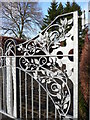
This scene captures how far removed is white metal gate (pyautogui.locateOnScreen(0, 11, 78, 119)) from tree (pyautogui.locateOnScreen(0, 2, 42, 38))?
6.96 feet

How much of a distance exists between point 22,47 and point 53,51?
0.50m

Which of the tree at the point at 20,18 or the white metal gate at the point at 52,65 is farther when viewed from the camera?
the tree at the point at 20,18

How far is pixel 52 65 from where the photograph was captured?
149cm

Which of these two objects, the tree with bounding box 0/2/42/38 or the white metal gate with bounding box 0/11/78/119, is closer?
the white metal gate with bounding box 0/11/78/119

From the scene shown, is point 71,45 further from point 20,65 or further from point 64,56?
point 20,65

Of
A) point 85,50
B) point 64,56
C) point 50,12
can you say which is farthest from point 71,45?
point 50,12

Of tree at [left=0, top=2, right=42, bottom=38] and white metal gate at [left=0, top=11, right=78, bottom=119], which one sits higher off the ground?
tree at [left=0, top=2, right=42, bottom=38]

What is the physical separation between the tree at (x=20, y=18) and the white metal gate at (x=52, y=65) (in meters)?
2.12

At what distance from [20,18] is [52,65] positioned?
3.05 meters

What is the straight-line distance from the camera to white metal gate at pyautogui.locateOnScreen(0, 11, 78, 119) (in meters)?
1.35

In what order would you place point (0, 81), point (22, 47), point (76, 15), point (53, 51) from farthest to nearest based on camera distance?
point (0, 81)
point (22, 47)
point (53, 51)
point (76, 15)

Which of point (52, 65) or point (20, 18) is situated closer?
point (52, 65)

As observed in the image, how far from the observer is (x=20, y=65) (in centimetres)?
182

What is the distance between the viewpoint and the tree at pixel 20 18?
3.97 metres
